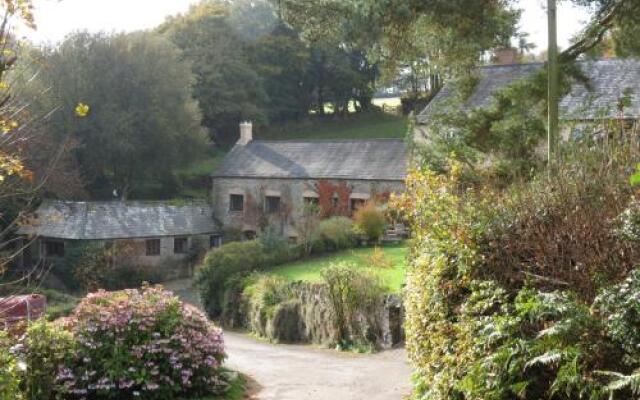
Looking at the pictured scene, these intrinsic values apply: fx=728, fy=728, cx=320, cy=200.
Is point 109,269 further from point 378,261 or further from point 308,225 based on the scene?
point 378,261

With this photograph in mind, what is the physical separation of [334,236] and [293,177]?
7.21 m

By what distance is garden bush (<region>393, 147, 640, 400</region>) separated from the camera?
6477 mm

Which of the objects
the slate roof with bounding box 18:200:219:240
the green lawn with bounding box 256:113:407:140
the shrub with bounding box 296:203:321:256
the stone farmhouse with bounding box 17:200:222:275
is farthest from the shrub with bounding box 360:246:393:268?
the green lawn with bounding box 256:113:407:140

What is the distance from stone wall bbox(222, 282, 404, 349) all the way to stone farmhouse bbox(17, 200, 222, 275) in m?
12.9

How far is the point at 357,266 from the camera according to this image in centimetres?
2325

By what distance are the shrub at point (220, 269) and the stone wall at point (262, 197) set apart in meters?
8.94

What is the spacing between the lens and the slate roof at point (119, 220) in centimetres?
3525

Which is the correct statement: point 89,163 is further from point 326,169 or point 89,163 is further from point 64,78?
point 326,169

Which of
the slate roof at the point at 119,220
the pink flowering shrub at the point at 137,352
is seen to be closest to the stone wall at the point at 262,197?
the slate roof at the point at 119,220

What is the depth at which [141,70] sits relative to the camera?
42031 millimetres

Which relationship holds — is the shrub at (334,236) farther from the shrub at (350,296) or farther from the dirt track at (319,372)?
the shrub at (350,296)

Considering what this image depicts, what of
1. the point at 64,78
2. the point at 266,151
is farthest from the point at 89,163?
the point at 266,151

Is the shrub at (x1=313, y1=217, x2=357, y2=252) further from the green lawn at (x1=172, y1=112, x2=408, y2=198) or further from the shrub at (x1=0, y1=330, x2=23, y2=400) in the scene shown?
the shrub at (x1=0, y1=330, x2=23, y2=400)

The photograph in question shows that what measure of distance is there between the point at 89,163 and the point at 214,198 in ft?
25.9
